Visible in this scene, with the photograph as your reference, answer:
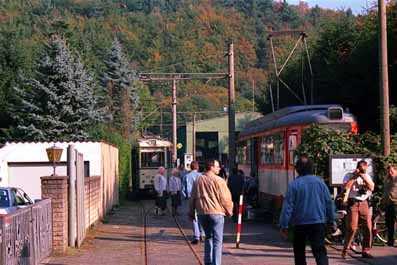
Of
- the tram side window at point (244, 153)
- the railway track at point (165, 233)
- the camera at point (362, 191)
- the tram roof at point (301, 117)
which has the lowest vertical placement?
the railway track at point (165, 233)

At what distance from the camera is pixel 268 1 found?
107062 mm

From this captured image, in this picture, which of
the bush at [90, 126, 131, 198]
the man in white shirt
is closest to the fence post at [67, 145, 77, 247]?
the man in white shirt

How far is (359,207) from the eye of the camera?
1578 centimetres

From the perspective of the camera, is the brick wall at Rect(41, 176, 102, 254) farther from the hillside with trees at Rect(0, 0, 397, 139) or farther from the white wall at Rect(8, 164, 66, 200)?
the hillside with trees at Rect(0, 0, 397, 139)

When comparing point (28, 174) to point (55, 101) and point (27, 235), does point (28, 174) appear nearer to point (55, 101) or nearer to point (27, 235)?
point (55, 101)

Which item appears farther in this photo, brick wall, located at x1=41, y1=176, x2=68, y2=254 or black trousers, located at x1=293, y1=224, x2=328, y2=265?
brick wall, located at x1=41, y1=176, x2=68, y2=254

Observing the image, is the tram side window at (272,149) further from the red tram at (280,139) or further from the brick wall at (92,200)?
the brick wall at (92,200)

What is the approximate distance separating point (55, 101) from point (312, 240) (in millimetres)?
32308

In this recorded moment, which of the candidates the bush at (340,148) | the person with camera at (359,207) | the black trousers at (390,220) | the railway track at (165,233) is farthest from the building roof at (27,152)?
the person with camera at (359,207)

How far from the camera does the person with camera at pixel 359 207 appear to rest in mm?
15625

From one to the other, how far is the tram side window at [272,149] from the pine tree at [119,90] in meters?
28.7

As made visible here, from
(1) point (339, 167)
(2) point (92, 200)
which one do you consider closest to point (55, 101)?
(2) point (92, 200)

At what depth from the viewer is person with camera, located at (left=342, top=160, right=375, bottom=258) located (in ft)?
51.3

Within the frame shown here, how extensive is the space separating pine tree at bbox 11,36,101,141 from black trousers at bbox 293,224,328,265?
31246 millimetres
